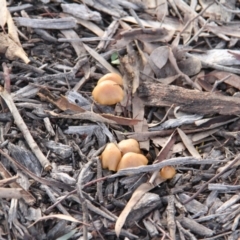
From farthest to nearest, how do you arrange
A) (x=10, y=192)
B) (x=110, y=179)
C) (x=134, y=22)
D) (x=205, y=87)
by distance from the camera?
(x=134, y=22) < (x=205, y=87) < (x=110, y=179) < (x=10, y=192)

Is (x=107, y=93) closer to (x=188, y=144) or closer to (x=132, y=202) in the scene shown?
(x=188, y=144)

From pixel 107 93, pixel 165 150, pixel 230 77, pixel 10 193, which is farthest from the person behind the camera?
pixel 230 77

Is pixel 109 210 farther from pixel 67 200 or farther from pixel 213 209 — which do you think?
pixel 213 209

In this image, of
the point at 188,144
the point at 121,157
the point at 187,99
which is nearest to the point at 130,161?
the point at 121,157

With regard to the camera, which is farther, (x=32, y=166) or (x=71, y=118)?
(x=71, y=118)

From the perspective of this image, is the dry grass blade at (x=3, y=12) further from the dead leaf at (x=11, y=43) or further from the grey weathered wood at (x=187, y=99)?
the grey weathered wood at (x=187, y=99)

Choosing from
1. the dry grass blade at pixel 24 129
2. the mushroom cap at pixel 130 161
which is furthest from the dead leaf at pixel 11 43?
the mushroom cap at pixel 130 161

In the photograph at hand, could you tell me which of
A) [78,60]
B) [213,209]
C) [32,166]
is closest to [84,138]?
[32,166]

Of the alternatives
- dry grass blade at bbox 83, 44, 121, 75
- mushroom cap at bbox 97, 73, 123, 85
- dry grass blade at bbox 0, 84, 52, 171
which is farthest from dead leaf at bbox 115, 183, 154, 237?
dry grass blade at bbox 83, 44, 121, 75
